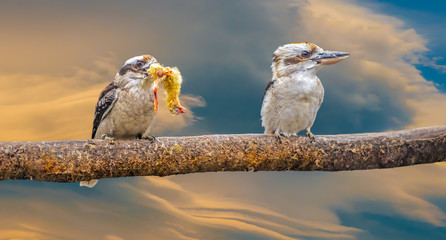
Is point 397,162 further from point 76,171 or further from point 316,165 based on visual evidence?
point 76,171

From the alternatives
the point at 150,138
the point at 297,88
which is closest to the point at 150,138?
the point at 150,138

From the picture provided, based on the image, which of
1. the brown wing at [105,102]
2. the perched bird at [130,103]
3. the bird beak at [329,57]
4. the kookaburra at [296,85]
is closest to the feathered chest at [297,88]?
the kookaburra at [296,85]

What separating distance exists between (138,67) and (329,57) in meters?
1.75

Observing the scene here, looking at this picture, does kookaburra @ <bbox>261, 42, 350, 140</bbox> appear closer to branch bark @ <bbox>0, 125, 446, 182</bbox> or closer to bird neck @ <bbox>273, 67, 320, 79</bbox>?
bird neck @ <bbox>273, 67, 320, 79</bbox>

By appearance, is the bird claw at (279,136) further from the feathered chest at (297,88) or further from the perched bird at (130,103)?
the perched bird at (130,103)

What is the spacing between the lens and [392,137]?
4.69 metres

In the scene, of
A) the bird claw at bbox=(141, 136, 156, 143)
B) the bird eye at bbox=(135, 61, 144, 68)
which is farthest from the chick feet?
the bird eye at bbox=(135, 61, 144, 68)

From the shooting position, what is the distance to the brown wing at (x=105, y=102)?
4402mm

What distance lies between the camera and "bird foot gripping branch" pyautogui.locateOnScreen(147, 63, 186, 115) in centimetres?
408

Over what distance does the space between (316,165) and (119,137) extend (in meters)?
1.89

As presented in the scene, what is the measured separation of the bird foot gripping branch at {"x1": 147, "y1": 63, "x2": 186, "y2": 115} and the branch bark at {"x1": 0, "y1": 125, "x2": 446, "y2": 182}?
0.31 meters

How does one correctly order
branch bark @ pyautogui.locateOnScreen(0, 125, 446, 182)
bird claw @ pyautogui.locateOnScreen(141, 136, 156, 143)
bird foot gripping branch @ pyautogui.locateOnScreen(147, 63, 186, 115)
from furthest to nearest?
bird claw @ pyautogui.locateOnScreen(141, 136, 156, 143)
bird foot gripping branch @ pyautogui.locateOnScreen(147, 63, 186, 115)
branch bark @ pyautogui.locateOnScreen(0, 125, 446, 182)

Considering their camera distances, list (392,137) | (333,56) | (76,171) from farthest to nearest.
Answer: (392,137), (333,56), (76,171)

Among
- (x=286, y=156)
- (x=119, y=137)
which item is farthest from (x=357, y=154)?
(x=119, y=137)
